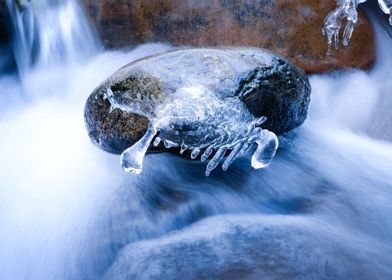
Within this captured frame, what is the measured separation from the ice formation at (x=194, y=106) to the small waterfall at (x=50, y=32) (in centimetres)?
204

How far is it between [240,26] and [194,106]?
2.08 metres

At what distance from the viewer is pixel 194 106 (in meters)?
3.00

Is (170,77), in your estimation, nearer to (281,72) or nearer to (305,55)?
(281,72)

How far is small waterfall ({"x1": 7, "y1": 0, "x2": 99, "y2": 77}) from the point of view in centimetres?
516

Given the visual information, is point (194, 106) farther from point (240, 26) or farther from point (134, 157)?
point (240, 26)

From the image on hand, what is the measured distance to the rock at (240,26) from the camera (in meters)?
4.62

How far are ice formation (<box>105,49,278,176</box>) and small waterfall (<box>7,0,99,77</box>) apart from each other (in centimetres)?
204


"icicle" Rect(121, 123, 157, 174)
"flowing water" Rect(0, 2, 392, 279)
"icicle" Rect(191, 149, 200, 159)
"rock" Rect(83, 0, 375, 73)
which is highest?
"rock" Rect(83, 0, 375, 73)

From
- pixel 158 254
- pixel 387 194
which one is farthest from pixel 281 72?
pixel 158 254

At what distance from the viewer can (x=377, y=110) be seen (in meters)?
4.47

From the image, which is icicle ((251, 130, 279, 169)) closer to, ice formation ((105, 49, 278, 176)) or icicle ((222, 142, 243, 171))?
ice formation ((105, 49, 278, 176))

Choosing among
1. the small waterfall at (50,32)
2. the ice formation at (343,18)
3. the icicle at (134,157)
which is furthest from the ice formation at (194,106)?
the small waterfall at (50,32)

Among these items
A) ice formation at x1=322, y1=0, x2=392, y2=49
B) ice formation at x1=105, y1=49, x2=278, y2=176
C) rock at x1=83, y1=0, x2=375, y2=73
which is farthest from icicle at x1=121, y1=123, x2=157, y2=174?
ice formation at x1=322, y1=0, x2=392, y2=49

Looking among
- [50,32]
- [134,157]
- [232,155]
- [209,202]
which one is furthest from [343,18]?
[50,32]
